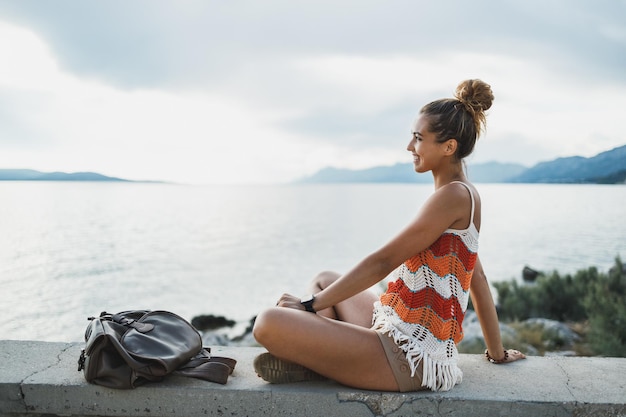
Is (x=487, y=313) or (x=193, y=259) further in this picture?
(x=193, y=259)

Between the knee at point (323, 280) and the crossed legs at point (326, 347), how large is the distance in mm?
397

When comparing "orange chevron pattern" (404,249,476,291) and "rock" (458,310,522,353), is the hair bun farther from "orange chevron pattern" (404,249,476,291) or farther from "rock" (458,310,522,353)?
"rock" (458,310,522,353)

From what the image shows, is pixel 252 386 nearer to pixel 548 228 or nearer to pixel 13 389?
pixel 13 389

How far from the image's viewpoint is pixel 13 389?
8.58 ft

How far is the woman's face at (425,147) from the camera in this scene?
2.71m

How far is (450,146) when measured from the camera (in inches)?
106

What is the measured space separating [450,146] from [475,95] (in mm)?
270

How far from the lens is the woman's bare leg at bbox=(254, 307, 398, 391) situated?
2527 mm

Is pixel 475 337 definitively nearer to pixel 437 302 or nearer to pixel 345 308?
pixel 345 308

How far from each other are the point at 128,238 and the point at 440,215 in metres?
35.3

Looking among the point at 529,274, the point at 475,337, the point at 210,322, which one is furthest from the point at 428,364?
the point at 529,274

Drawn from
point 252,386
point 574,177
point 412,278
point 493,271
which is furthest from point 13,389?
point 493,271

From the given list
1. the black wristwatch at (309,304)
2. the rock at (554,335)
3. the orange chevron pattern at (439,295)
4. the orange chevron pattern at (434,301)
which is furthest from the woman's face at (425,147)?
the rock at (554,335)

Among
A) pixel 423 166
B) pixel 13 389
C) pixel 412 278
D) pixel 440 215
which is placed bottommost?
pixel 13 389
